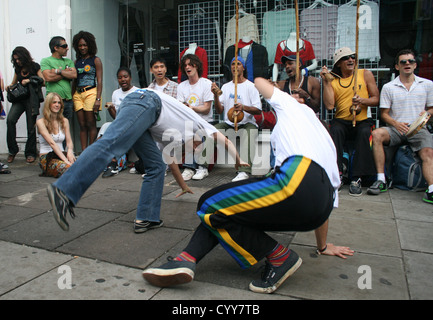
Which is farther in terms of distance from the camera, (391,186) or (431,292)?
(391,186)

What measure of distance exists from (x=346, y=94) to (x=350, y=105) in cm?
16

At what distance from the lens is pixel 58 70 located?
641 centimetres

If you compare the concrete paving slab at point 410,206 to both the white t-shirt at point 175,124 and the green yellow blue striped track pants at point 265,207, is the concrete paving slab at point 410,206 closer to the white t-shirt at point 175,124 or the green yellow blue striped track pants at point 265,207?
the green yellow blue striped track pants at point 265,207

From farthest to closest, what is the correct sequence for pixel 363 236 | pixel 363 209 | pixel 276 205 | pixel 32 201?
pixel 32 201 → pixel 363 209 → pixel 363 236 → pixel 276 205

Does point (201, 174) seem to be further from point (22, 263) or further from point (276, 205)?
point (276, 205)

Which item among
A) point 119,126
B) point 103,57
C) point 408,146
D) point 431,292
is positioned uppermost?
point 103,57

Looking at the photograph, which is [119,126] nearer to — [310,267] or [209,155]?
[310,267]

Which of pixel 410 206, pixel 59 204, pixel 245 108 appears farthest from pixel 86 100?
pixel 410 206

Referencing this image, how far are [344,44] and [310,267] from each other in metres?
4.56

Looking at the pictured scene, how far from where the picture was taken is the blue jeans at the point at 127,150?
2.31 meters

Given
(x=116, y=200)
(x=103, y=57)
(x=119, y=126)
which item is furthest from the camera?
(x=103, y=57)

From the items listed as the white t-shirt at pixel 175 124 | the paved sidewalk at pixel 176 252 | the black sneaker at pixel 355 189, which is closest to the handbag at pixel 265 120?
the black sneaker at pixel 355 189

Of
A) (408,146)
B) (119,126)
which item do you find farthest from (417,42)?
(119,126)

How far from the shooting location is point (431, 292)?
2.20 m
